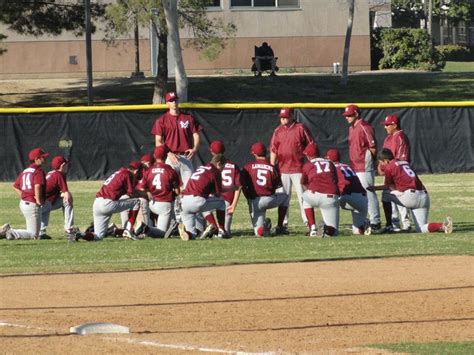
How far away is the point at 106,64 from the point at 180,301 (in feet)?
129

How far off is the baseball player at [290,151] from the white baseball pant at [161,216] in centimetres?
184

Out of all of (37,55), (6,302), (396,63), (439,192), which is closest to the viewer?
(6,302)

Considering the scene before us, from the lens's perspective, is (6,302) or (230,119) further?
(230,119)

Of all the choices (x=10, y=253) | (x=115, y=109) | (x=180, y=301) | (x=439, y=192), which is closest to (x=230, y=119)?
(x=115, y=109)

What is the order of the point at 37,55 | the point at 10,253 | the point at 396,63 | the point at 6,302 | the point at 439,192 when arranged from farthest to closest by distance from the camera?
the point at 396,63 < the point at 37,55 < the point at 439,192 < the point at 10,253 < the point at 6,302

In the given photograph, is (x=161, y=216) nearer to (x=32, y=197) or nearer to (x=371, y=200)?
(x=32, y=197)

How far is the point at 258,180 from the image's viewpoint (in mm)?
15859

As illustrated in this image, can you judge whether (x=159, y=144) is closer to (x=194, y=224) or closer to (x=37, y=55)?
(x=194, y=224)

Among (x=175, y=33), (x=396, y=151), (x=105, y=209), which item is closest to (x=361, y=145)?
(x=396, y=151)

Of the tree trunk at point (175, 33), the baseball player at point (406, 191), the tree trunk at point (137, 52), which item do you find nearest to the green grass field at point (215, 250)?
the baseball player at point (406, 191)

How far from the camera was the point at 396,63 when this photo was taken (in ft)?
176

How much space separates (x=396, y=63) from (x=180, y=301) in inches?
1744

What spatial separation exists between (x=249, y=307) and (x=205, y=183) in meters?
5.00

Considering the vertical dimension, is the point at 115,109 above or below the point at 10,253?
above
